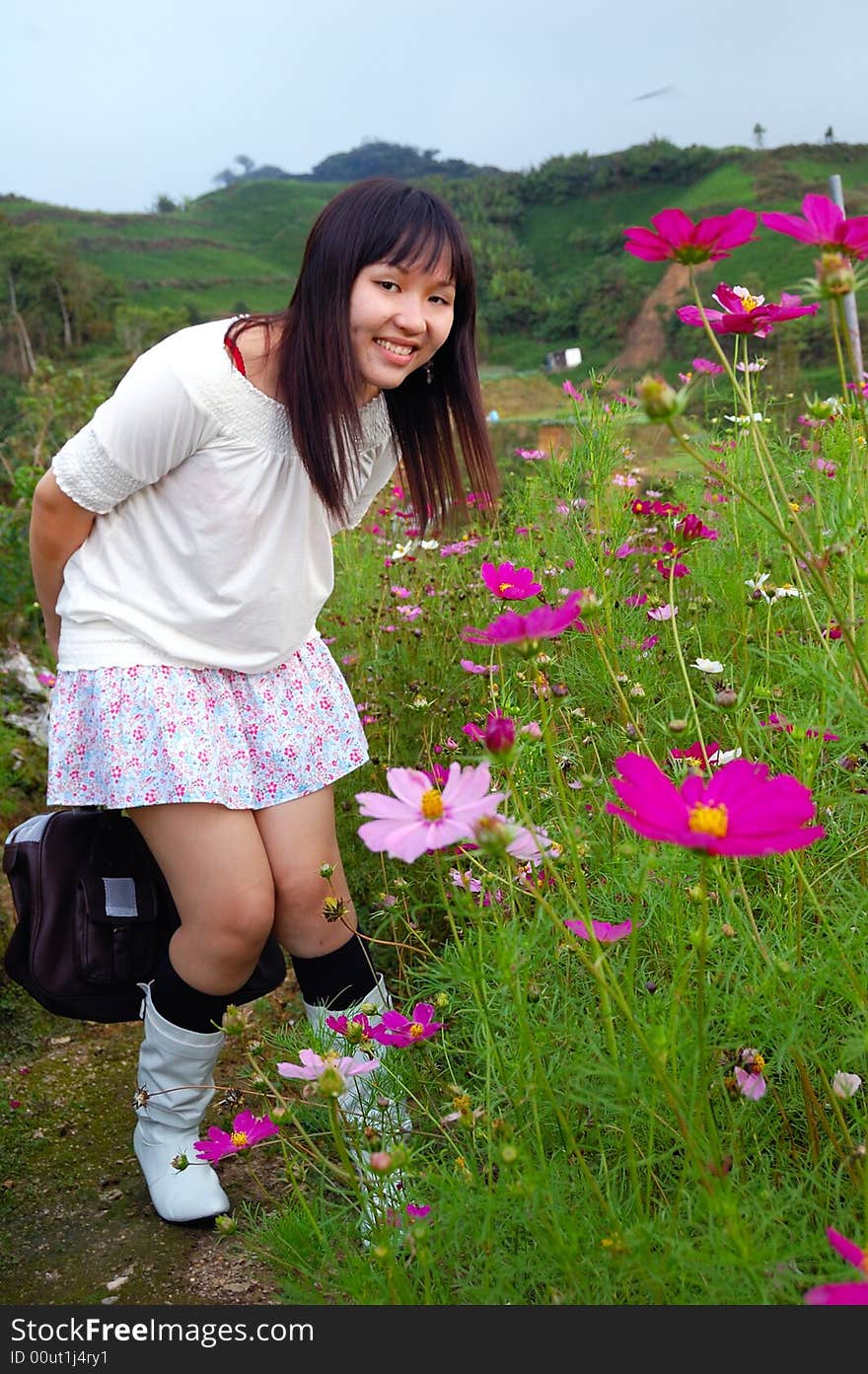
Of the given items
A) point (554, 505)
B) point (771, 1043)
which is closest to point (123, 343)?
point (554, 505)

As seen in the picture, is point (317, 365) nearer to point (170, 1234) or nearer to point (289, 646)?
point (289, 646)

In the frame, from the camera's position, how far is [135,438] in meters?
1.55

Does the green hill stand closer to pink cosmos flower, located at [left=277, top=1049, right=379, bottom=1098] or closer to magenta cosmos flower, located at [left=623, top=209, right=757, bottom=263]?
magenta cosmos flower, located at [left=623, top=209, right=757, bottom=263]

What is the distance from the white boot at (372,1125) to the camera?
982 millimetres

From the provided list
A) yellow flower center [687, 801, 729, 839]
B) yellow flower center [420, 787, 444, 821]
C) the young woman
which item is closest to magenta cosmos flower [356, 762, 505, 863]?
yellow flower center [420, 787, 444, 821]

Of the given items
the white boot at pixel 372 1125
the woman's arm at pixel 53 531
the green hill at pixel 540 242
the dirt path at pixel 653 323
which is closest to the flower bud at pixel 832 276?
the white boot at pixel 372 1125

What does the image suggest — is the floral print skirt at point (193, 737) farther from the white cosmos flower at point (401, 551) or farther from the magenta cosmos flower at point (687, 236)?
the magenta cosmos flower at point (687, 236)

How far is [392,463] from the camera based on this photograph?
1907mm

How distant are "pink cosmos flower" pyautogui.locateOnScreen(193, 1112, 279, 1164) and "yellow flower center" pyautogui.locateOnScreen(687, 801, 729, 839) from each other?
621 millimetres

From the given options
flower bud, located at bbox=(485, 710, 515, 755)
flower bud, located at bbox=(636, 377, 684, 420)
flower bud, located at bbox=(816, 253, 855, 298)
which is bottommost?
flower bud, located at bbox=(485, 710, 515, 755)

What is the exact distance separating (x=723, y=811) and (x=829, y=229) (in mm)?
439

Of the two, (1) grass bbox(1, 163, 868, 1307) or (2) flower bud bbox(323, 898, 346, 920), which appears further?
(2) flower bud bbox(323, 898, 346, 920)

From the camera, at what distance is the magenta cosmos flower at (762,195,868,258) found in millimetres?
834

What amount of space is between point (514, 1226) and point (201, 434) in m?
1.06
